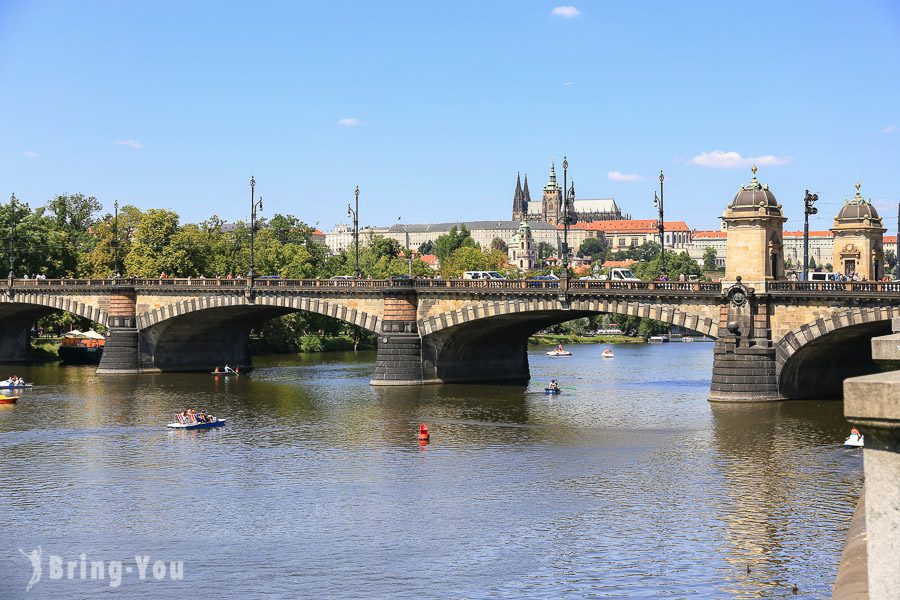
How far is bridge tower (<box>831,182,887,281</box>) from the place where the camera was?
7644 centimetres

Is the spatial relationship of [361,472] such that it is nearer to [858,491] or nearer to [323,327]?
[858,491]

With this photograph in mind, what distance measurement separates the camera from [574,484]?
1667 inches

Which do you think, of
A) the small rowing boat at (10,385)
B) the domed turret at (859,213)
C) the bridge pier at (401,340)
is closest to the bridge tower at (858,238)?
the domed turret at (859,213)

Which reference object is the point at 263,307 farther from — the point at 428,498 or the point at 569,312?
the point at 428,498

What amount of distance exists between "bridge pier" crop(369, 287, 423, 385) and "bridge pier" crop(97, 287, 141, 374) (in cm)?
2312

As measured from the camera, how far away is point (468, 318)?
73.3m

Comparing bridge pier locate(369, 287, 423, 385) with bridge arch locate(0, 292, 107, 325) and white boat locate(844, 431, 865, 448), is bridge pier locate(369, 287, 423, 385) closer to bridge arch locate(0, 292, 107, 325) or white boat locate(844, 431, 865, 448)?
bridge arch locate(0, 292, 107, 325)

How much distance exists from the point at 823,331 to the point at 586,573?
115ft

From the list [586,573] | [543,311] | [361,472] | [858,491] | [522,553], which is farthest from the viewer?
[543,311]

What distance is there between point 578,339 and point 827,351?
98283mm

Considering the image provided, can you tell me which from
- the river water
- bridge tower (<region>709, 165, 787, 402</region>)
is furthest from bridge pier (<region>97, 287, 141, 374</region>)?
bridge tower (<region>709, 165, 787, 402</region>)

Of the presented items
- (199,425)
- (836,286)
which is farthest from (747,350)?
(199,425)

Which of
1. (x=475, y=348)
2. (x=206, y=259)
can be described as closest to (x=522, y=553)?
(x=475, y=348)

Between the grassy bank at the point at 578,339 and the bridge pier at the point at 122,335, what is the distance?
77.0 m
